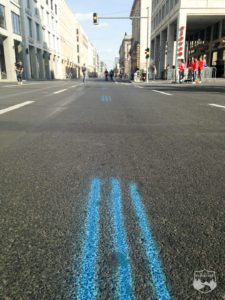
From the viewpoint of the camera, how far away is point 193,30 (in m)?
45.6

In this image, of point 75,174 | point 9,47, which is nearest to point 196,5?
point 9,47

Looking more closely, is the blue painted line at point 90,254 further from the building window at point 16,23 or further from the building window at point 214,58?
the building window at point 214,58

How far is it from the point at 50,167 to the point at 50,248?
141cm

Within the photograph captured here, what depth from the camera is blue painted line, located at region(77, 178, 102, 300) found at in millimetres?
1194

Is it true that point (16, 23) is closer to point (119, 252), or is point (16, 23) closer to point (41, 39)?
point (41, 39)

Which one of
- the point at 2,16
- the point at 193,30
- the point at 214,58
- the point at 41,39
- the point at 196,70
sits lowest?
the point at 196,70

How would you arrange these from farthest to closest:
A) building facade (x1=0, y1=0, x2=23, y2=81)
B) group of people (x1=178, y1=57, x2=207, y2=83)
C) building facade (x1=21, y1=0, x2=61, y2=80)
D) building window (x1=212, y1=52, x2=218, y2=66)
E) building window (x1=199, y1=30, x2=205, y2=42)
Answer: building window (x1=199, y1=30, x2=205, y2=42), building facade (x1=21, y1=0, x2=61, y2=80), building window (x1=212, y1=52, x2=218, y2=66), building facade (x1=0, y1=0, x2=23, y2=81), group of people (x1=178, y1=57, x2=207, y2=83)

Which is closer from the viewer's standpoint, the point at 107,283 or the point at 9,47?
the point at 107,283

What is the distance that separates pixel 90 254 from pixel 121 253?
16 centimetres

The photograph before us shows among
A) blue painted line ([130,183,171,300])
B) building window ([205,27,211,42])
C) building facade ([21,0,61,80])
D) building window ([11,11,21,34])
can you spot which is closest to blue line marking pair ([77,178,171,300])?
blue painted line ([130,183,171,300])

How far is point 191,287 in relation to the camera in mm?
1222

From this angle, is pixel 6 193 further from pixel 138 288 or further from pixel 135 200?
pixel 138 288

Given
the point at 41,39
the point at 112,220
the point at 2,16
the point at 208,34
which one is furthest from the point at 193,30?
Answer: the point at 112,220

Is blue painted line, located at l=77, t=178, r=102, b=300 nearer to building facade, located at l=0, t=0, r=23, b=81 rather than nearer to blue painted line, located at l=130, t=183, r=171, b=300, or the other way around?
blue painted line, located at l=130, t=183, r=171, b=300
